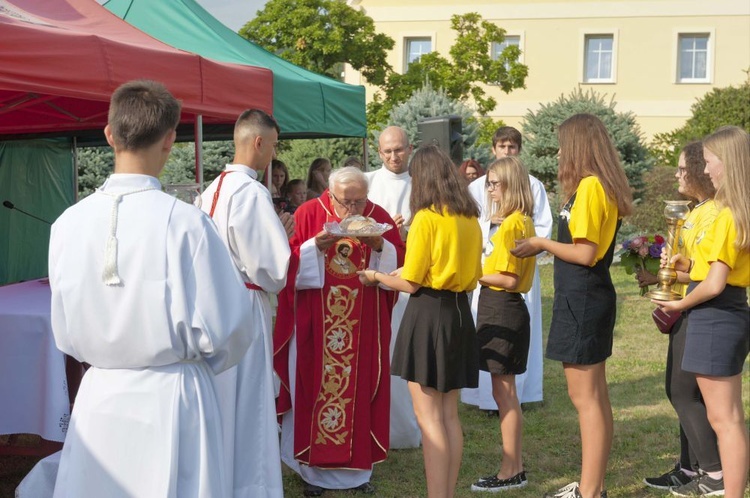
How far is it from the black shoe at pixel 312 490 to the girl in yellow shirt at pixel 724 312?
6.62ft

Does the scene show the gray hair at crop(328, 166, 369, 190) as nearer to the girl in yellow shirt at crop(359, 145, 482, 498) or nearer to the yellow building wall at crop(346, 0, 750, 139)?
the girl in yellow shirt at crop(359, 145, 482, 498)

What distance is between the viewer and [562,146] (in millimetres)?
4340

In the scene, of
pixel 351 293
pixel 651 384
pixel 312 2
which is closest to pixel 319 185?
pixel 651 384

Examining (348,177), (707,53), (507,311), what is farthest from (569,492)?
(707,53)

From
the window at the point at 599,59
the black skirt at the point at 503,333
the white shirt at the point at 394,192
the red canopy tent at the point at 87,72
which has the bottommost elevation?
the black skirt at the point at 503,333

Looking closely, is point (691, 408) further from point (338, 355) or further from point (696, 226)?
point (338, 355)

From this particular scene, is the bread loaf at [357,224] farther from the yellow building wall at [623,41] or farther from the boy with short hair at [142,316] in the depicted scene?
the yellow building wall at [623,41]

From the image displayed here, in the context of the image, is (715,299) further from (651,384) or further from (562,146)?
(651,384)

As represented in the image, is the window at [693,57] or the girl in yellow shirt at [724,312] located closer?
the girl in yellow shirt at [724,312]

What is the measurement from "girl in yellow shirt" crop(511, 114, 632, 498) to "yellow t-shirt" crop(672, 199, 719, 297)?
0.34m

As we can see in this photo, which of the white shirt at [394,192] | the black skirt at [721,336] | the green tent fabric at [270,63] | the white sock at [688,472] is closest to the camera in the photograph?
the black skirt at [721,336]

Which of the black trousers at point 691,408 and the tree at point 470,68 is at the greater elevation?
the tree at point 470,68

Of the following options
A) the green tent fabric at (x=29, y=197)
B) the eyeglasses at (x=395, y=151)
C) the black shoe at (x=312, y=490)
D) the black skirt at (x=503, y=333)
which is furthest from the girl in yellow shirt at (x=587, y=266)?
the green tent fabric at (x=29, y=197)

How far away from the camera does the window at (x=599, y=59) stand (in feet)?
110
